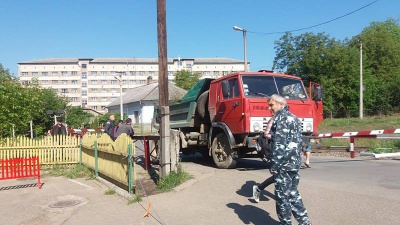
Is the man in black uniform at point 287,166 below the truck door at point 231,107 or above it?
below

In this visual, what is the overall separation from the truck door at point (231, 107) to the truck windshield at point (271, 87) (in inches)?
11.4

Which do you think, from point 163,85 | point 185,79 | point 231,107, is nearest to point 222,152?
point 231,107

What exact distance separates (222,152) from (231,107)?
4.49 ft

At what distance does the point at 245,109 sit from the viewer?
9242 mm

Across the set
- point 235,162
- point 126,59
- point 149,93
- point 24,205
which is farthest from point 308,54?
point 126,59

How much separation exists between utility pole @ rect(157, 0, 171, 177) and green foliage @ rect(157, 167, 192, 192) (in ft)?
0.50

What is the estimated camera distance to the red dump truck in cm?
927

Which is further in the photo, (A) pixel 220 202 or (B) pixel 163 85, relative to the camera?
(B) pixel 163 85

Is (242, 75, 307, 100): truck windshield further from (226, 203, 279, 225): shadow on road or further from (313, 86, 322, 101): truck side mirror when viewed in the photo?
(226, 203, 279, 225): shadow on road

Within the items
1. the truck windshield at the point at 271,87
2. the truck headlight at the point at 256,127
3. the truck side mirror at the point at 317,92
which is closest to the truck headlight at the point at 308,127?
the truck windshield at the point at 271,87

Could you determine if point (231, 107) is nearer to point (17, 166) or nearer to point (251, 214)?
point (251, 214)

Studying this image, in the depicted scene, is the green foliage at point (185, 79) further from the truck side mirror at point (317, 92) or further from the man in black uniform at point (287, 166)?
the man in black uniform at point (287, 166)

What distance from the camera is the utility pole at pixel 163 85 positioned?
28.4 ft

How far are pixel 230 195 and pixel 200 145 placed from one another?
4.68 metres
